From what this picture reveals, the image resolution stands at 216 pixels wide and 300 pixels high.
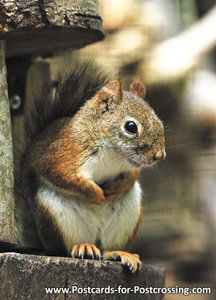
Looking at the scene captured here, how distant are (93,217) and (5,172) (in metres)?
0.43

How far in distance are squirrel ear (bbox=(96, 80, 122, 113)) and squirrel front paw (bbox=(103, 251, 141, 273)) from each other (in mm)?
523

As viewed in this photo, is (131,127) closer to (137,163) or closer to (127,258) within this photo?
(137,163)

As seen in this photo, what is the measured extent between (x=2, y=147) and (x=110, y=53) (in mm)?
1512

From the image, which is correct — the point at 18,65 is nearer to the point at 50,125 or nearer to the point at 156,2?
the point at 50,125

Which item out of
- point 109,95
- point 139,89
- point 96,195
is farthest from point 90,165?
point 139,89

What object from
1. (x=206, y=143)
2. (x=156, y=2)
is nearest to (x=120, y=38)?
(x=156, y=2)

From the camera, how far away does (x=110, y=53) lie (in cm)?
340

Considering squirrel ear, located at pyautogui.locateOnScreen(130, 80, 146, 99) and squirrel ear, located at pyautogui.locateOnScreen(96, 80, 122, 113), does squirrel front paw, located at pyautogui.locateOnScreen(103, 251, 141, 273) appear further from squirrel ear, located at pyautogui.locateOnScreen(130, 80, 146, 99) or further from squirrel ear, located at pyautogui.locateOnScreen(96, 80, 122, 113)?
squirrel ear, located at pyautogui.locateOnScreen(130, 80, 146, 99)

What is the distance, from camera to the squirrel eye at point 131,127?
2.20 m

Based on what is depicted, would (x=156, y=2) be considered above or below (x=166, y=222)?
above

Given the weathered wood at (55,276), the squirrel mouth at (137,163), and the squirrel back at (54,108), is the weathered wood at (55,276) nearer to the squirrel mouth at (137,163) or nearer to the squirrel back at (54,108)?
the squirrel mouth at (137,163)

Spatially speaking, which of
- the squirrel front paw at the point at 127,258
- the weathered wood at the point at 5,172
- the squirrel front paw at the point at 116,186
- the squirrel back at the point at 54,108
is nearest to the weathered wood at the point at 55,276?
the squirrel front paw at the point at 127,258

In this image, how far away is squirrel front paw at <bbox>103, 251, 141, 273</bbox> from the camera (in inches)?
80.3

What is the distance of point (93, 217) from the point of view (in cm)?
229
